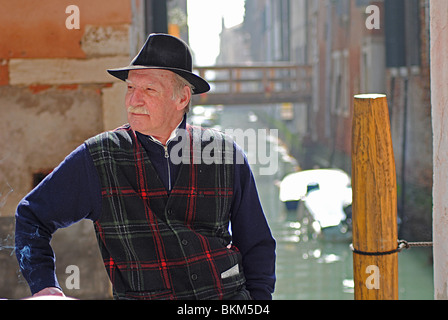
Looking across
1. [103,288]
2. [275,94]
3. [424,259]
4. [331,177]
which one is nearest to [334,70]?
[275,94]

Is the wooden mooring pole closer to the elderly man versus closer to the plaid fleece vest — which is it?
the elderly man

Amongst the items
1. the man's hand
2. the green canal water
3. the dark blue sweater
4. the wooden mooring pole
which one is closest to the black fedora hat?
the dark blue sweater

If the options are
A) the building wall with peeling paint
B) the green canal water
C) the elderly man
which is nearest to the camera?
the elderly man

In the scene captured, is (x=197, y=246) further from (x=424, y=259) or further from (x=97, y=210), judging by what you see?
(x=424, y=259)

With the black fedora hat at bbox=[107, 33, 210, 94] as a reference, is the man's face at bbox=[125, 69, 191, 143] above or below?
below

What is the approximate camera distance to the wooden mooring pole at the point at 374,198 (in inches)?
75.5

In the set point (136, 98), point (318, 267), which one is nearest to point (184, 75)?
point (136, 98)

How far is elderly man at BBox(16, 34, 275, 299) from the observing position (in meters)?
1.85

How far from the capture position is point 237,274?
1957 millimetres

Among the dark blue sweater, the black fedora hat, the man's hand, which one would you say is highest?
the black fedora hat

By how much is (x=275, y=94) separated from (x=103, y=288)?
652 inches

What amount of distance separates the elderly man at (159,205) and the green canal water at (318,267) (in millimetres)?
7180

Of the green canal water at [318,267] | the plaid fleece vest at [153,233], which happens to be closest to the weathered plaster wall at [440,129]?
the plaid fleece vest at [153,233]

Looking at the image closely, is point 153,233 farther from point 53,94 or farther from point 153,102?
point 53,94
